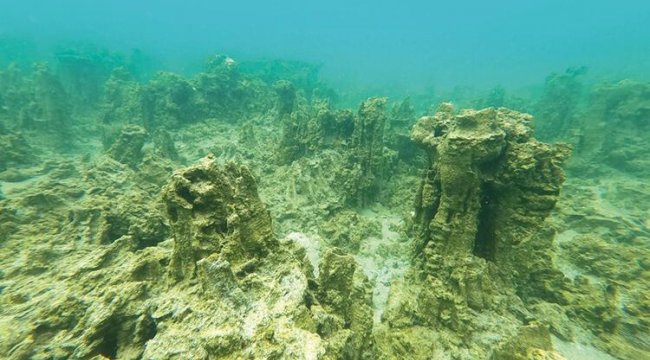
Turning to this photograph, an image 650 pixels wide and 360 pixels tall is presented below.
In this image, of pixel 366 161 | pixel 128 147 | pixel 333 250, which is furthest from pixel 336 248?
pixel 128 147

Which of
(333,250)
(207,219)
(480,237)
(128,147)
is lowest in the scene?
(480,237)

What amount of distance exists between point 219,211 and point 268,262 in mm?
969

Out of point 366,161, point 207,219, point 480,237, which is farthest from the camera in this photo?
point 366,161

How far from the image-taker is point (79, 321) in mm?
3484

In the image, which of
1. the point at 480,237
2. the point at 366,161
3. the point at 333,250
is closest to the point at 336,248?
the point at 333,250

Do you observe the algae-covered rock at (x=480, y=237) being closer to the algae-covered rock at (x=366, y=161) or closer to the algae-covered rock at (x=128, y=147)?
the algae-covered rock at (x=366, y=161)

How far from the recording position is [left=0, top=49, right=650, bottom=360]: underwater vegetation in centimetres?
348

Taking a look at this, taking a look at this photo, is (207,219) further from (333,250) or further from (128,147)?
(128,147)

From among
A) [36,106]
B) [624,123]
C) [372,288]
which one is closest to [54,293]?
[372,288]

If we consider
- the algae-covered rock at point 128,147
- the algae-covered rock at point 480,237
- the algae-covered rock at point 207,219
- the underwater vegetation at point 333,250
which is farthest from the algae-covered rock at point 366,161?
the algae-covered rock at point 128,147

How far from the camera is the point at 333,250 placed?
5293mm

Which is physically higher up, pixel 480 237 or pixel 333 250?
pixel 333 250

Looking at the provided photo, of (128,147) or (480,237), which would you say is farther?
(128,147)

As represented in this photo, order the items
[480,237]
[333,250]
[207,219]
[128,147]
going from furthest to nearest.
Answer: [128,147]
[480,237]
[333,250]
[207,219]
